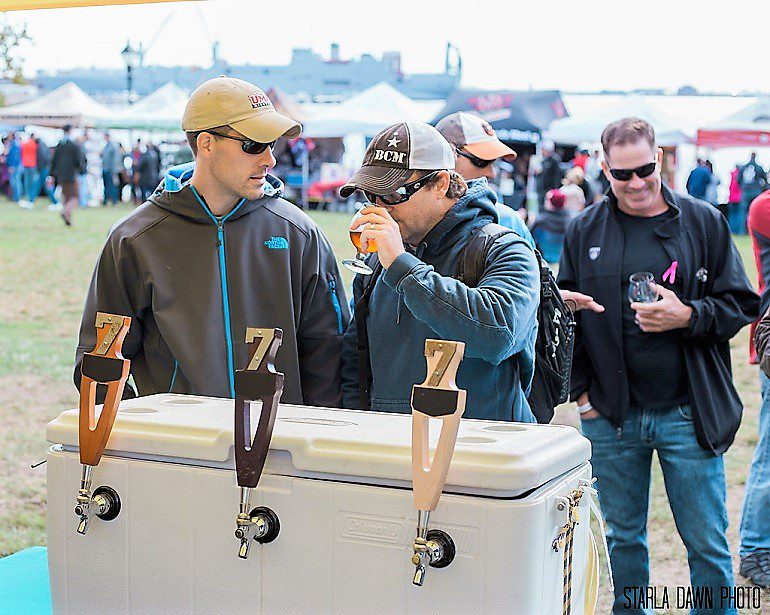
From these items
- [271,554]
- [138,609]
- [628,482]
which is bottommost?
[628,482]

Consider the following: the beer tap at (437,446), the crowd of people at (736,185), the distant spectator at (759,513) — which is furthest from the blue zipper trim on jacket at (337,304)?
the crowd of people at (736,185)

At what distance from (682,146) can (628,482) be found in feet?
57.4

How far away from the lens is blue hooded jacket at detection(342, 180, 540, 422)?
6.31 ft

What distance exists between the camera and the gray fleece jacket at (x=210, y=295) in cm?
229

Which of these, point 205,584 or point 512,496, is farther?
point 205,584

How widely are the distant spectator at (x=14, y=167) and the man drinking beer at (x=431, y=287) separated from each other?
19.2m

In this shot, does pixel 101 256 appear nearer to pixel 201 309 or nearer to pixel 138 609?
pixel 201 309

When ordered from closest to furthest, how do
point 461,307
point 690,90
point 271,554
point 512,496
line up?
point 512,496
point 271,554
point 461,307
point 690,90

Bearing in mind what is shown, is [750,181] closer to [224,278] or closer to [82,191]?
[82,191]

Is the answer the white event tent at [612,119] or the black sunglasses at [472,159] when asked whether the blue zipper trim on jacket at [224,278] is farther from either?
the white event tent at [612,119]

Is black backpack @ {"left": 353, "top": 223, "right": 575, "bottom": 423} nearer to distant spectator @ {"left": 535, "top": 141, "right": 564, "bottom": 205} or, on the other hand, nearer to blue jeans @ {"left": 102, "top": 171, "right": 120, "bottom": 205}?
distant spectator @ {"left": 535, "top": 141, "right": 564, "bottom": 205}

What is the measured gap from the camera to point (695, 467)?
2.88 meters

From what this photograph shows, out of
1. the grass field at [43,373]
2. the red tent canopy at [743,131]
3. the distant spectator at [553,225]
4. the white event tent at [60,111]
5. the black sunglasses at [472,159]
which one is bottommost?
the grass field at [43,373]

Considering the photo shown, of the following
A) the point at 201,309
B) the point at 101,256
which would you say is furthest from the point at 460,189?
the point at 101,256
